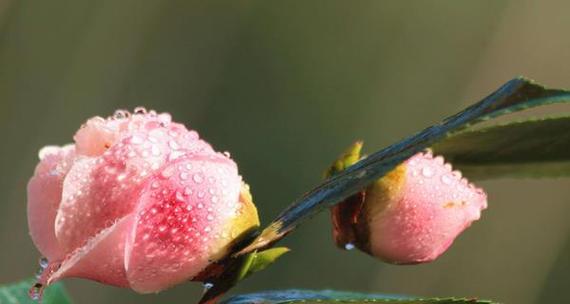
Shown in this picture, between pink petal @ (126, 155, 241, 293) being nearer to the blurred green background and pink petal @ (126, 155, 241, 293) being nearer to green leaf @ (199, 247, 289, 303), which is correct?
green leaf @ (199, 247, 289, 303)

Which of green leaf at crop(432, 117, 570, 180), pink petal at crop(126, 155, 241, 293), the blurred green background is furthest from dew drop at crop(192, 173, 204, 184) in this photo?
the blurred green background

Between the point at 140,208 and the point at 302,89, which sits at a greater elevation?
the point at 302,89

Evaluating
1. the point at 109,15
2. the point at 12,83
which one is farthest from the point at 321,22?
the point at 12,83

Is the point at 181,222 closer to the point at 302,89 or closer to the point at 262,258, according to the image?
the point at 262,258

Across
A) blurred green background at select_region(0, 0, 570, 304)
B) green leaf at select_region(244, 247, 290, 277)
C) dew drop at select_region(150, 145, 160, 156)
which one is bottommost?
green leaf at select_region(244, 247, 290, 277)

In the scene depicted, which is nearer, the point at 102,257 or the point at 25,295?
the point at 102,257

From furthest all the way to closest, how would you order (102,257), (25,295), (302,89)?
1. (302,89)
2. (25,295)
3. (102,257)

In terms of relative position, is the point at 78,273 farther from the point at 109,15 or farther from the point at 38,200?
the point at 109,15

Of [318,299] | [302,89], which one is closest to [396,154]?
[318,299]
